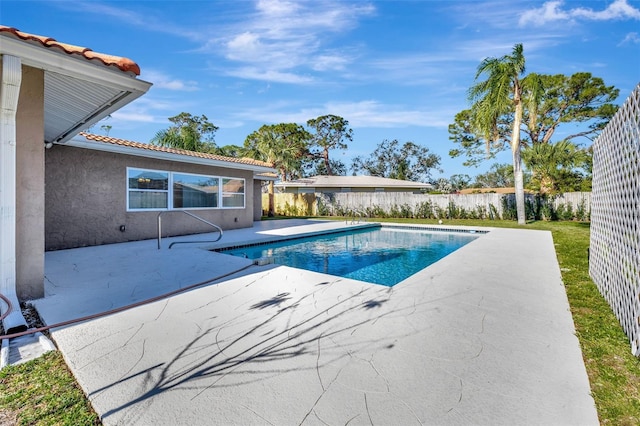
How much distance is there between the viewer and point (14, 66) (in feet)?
12.2

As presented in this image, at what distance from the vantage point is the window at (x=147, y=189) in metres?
10.3

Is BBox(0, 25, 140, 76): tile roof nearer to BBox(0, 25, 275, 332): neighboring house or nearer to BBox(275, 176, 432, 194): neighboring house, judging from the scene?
BBox(0, 25, 275, 332): neighboring house

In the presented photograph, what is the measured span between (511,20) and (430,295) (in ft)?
41.5

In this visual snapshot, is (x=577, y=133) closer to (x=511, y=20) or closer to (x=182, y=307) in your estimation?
(x=511, y=20)

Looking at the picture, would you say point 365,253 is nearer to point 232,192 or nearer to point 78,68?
point 232,192

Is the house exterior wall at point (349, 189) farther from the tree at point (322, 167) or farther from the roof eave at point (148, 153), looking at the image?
the roof eave at point (148, 153)

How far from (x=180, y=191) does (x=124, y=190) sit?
202cm

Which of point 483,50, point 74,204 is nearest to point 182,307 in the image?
point 74,204

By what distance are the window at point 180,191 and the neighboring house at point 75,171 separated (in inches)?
→ 1.4

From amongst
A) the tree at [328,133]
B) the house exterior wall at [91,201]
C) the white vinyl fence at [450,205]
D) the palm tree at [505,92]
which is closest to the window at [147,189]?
the house exterior wall at [91,201]

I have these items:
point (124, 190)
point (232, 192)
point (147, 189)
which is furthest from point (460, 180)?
point (124, 190)

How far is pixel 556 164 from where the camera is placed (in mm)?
18594

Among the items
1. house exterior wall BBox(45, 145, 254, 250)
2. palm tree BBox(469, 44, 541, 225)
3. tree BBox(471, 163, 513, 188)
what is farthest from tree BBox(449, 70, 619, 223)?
tree BBox(471, 163, 513, 188)

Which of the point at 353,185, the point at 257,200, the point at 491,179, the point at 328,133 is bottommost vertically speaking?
the point at 257,200
